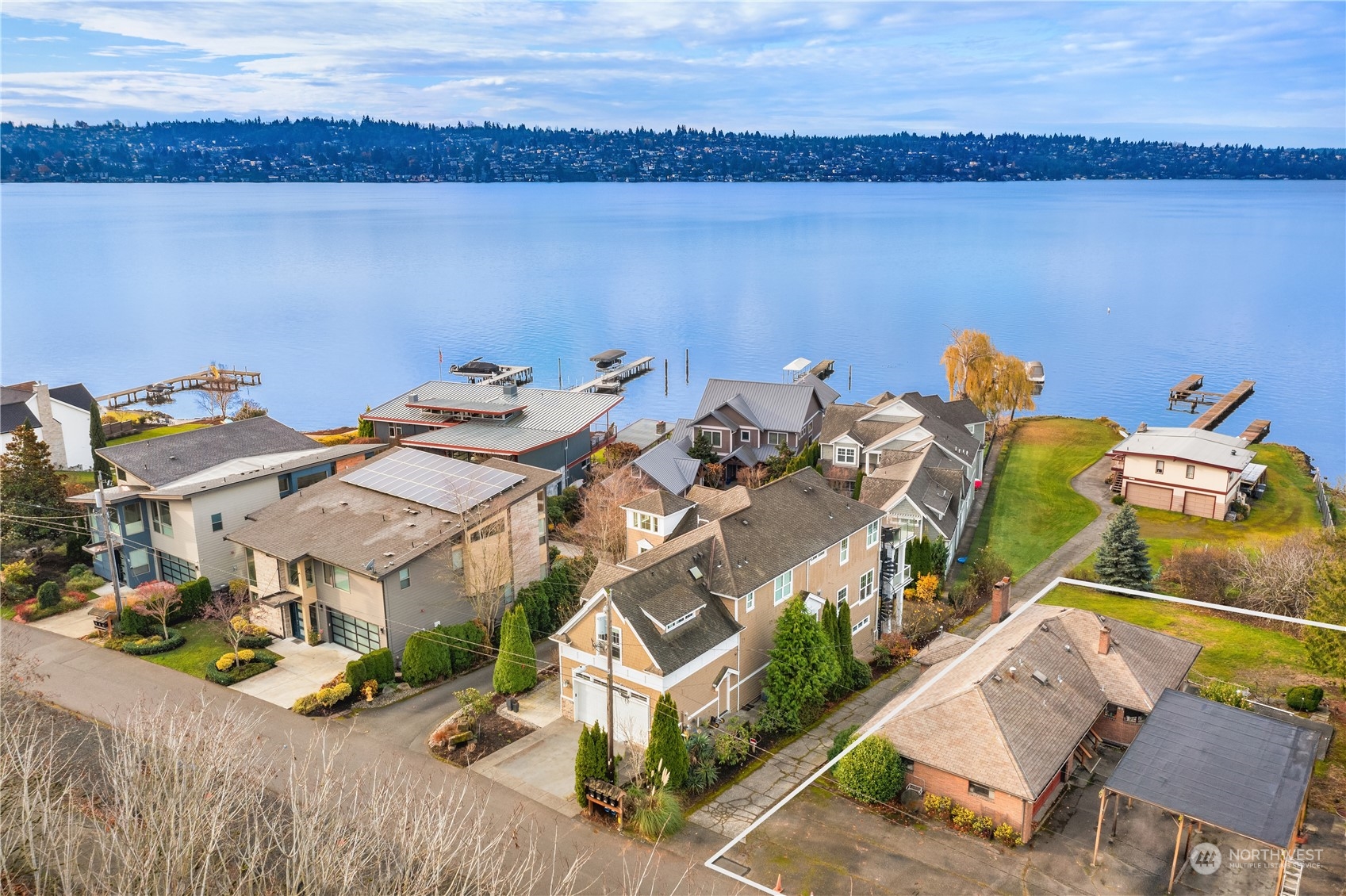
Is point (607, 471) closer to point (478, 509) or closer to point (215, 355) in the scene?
point (478, 509)

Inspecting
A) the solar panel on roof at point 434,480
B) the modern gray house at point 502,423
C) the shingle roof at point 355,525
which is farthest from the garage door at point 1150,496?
the solar panel on roof at point 434,480

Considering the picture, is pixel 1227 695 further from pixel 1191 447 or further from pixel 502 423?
pixel 502 423

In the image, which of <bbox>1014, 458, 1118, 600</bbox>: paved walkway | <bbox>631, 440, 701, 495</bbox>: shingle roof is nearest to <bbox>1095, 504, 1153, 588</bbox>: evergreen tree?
<bbox>1014, 458, 1118, 600</bbox>: paved walkway

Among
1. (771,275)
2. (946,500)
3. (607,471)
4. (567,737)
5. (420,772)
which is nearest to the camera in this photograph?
(420,772)

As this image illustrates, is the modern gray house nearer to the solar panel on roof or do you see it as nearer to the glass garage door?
the solar panel on roof

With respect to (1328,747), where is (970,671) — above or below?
above

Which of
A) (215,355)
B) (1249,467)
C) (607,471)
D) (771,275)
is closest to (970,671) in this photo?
(607,471)
